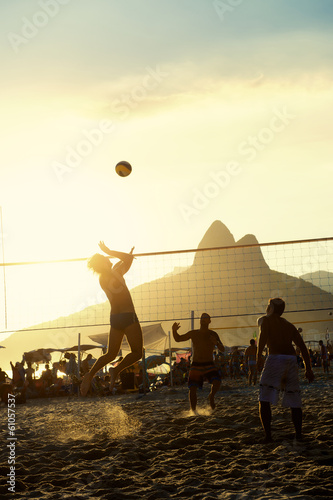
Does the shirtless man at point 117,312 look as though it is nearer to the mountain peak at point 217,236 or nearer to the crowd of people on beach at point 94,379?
the crowd of people on beach at point 94,379

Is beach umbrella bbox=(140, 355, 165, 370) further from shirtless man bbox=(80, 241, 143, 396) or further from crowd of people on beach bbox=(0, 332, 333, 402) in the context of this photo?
shirtless man bbox=(80, 241, 143, 396)

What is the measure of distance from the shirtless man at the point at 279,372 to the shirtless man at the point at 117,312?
3.91ft

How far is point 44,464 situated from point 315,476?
227cm

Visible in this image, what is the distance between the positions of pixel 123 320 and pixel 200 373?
7.50 feet

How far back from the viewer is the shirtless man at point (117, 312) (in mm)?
5445

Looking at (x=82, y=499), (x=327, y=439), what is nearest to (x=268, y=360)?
(x=327, y=439)

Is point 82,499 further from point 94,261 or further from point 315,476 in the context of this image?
point 94,261

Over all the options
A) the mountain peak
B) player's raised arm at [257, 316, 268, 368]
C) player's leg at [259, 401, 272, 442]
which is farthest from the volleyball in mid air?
the mountain peak

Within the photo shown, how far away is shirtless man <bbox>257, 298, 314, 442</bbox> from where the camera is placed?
5.25m

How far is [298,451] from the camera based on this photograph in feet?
15.5

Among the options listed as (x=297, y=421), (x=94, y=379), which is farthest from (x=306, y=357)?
(x=94, y=379)

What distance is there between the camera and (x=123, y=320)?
548 cm

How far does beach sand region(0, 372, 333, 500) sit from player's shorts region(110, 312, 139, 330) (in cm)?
112

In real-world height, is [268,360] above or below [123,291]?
below
